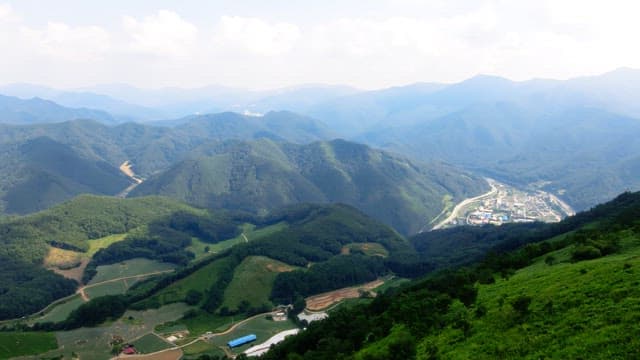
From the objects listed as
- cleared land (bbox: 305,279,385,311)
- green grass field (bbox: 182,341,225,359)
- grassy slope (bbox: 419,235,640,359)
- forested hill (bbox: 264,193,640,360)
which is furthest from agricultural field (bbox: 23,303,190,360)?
grassy slope (bbox: 419,235,640,359)

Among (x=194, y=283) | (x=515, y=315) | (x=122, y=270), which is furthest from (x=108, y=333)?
(x=515, y=315)

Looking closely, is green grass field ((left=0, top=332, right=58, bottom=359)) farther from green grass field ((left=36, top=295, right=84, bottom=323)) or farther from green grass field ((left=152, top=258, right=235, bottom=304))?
green grass field ((left=152, top=258, right=235, bottom=304))

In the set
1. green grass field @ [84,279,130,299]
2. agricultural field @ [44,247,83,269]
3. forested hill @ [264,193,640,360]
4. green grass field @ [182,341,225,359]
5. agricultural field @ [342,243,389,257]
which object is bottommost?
agricultural field @ [342,243,389,257]

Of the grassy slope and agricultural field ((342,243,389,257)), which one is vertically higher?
the grassy slope

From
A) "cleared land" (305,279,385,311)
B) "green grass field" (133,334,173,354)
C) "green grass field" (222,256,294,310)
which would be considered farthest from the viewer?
"green grass field" (222,256,294,310)

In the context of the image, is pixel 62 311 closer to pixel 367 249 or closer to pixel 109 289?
pixel 109 289

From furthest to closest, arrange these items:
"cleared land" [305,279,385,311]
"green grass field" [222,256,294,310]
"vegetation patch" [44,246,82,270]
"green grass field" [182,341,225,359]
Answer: "vegetation patch" [44,246,82,270] < "green grass field" [222,256,294,310] < "cleared land" [305,279,385,311] < "green grass field" [182,341,225,359]

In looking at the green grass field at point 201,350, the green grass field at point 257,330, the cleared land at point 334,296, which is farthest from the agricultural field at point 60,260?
the cleared land at point 334,296

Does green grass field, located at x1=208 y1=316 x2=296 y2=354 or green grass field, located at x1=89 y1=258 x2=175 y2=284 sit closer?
green grass field, located at x1=208 y1=316 x2=296 y2=354
